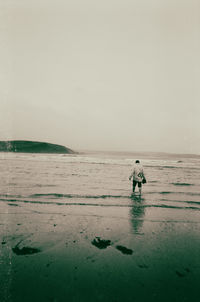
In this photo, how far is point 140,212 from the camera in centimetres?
830

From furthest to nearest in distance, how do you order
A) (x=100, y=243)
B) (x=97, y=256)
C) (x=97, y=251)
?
(x=100, y=243)
(x=97, y=251)
(x=97, y=256)

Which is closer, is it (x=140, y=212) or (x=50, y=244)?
(x=50, y=244)

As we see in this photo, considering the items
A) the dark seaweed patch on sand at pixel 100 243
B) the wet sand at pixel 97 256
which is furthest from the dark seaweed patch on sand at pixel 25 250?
the dark seaweed patch on sand at pixel 100 243

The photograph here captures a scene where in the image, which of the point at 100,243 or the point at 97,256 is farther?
the point at 100,243

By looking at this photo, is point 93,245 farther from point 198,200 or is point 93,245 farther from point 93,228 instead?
point 198,200

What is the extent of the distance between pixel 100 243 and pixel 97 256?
710mm

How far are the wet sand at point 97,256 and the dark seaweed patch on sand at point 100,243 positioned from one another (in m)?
0.01

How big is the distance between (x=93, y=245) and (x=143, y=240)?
4.37 feet

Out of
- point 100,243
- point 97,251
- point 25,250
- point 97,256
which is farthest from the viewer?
point 100,243

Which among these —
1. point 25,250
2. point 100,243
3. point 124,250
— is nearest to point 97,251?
point 100,243

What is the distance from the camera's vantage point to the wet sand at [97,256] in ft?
11.3

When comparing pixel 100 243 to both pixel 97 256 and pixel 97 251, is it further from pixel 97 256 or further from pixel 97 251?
pixel 97 256

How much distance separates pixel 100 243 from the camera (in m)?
5.29

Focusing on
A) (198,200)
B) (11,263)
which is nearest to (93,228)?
(11,263)
